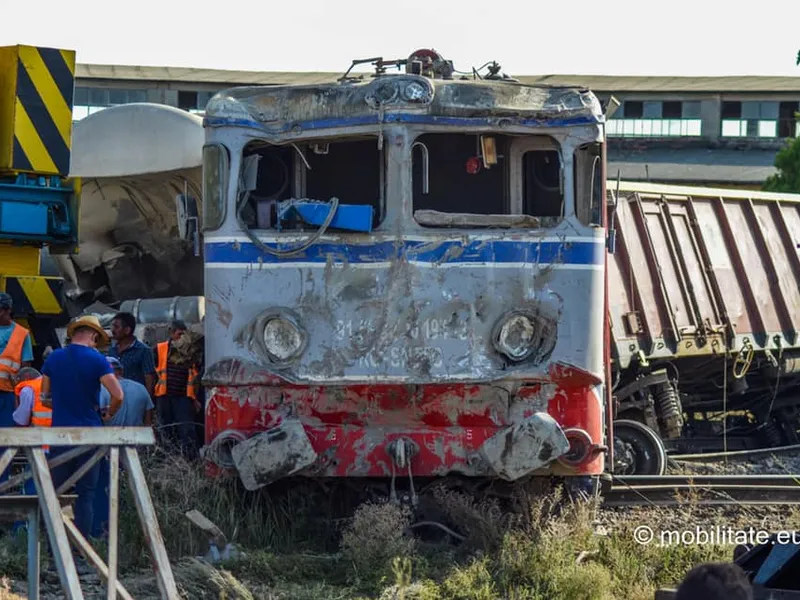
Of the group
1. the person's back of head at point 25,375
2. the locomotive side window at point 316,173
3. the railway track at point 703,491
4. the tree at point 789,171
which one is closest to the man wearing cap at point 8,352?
the person's back of head at point 25,375

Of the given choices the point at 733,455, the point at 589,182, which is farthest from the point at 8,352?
the point at 733,455

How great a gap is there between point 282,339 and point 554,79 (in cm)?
3697

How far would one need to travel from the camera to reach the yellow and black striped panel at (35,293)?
1156 cm

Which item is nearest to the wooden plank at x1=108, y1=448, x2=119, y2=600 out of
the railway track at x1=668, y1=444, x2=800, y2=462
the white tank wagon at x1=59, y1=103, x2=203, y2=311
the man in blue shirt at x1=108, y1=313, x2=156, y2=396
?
the man in blue shirt at x1=108, y1=313, x2=156, y2=396

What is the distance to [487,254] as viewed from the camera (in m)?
9.47

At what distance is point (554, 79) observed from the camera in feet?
149

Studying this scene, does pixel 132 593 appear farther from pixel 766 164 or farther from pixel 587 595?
pixel 766 164

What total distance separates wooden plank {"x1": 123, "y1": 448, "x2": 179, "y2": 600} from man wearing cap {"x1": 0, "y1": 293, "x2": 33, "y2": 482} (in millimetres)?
4735

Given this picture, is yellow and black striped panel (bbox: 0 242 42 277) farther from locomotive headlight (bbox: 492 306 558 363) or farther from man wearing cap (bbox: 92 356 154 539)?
locomotive headlight (bbox: 492 306 558 363)

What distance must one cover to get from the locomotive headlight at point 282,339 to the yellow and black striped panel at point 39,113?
10.4 ft

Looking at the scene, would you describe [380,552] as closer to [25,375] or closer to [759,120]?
[25,375]

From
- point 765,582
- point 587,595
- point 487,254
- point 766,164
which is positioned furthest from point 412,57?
point 766,164

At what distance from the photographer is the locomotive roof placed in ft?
31.5

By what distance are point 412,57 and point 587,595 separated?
13.6ft
